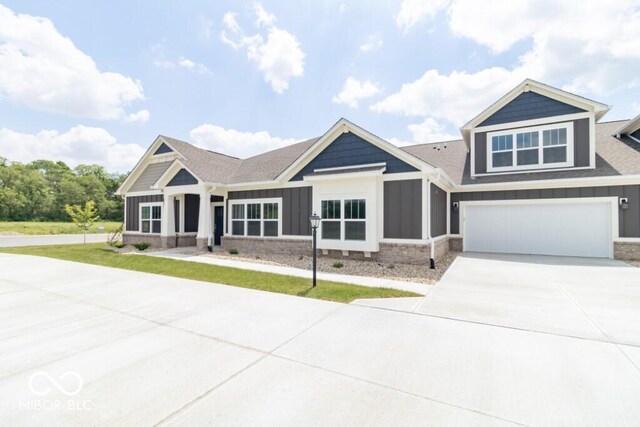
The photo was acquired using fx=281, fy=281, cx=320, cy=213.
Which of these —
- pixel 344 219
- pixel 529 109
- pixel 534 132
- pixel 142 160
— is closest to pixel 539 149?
pixel 534 132

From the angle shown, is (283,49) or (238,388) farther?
(283,49)

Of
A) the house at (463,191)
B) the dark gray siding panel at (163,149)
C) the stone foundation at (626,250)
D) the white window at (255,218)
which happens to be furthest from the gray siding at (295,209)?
the stone foundation at (626,250)

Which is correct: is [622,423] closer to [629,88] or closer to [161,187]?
[629,88]

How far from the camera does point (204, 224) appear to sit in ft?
43.5

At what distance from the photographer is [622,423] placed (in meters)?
2.26

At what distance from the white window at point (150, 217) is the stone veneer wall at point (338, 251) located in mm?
4716

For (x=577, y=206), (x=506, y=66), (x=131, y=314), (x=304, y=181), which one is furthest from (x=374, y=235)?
(x=506, y=66)

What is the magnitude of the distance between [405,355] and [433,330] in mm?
964

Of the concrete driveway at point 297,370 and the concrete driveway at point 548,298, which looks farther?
the concrete driveway at point 548,298

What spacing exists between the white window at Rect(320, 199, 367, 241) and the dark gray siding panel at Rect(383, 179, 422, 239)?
0.83 metres

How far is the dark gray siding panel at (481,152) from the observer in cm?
1246

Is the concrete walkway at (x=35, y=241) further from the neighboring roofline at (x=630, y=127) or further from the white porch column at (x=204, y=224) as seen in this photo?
the neighboring roofline at (x=630, y=127)

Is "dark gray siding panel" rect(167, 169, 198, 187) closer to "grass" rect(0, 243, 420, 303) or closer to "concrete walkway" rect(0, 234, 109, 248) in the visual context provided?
"grass" rect(0, 243, 420, 303)

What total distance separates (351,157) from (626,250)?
10.2m
